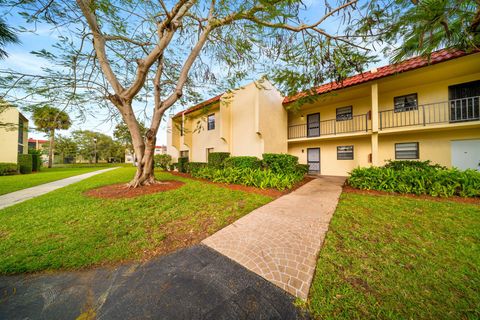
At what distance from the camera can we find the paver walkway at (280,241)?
7.25ft

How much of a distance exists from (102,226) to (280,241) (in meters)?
3.86

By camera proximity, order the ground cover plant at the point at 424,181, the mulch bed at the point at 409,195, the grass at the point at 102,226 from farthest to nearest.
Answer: the ground cover plant at the point at 424,181 → the mulch bed at the point at 409,195 → the grass at the point at 102,226

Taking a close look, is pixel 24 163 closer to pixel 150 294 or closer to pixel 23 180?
pixel 23 180

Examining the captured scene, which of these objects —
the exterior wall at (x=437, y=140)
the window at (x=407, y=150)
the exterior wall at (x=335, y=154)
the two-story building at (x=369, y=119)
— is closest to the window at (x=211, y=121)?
the two-story building at (x=369, y=119)

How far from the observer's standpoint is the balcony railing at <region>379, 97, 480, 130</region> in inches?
309

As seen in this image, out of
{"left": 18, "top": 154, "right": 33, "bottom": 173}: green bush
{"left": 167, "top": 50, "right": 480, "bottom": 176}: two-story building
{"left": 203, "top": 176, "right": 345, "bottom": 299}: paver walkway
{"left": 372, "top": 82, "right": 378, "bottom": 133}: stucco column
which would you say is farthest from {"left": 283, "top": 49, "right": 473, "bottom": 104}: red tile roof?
{"left": 18, "top": 154, "right": 33, "bottom": 173}: green bush

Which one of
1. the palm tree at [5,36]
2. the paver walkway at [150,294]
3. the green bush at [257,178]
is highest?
the palm tree at [5,36]

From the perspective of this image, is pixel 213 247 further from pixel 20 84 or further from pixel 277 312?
pixel 20 84

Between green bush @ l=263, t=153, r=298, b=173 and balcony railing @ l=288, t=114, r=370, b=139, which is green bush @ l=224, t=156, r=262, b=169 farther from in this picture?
balcony railing @ l=288, t=114, r=370, b=139

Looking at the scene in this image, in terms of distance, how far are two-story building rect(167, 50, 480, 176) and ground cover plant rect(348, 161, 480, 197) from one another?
2.82 metres

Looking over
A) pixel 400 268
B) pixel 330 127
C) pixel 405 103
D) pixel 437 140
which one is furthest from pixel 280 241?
pixel 405 103

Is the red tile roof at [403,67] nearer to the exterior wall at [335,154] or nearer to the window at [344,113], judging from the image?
the window at [344,113]

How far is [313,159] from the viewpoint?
12.6 m

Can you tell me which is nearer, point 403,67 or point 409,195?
point 409,195
